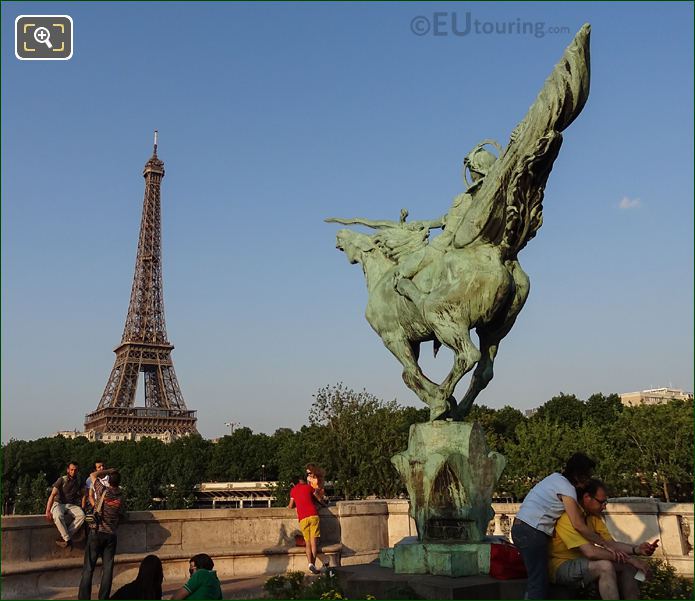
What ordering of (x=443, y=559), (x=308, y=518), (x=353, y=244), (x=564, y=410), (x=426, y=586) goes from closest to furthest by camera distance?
1. (x=426, y=586)
2. (x=443, y=559)
3. (x=353, y=244)
4. (x=308, y=518)
5. (x=564, y=410)

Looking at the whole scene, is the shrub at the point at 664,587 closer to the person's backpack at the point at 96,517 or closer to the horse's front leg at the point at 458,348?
the horse's front leg at the point at 458,348

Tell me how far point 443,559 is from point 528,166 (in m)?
4.11

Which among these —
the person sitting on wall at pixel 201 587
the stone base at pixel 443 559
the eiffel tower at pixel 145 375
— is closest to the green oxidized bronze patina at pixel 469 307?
the stone base at pixel 443 559

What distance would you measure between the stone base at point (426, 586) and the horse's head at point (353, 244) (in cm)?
409

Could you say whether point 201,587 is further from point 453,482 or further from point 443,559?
point 453,482

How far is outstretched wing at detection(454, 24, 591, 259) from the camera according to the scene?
7.51 metres

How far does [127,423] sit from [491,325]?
260ft

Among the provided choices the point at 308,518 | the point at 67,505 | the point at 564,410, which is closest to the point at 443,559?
the point at 308,518

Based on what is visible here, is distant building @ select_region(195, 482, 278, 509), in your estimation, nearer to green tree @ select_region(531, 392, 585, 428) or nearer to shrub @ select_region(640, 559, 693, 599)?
green tree @ select_region(531, 392, 585, 428)

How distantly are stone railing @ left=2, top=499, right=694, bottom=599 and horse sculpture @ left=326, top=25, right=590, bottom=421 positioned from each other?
179 inches

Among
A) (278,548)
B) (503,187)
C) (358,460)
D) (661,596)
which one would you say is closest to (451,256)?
(503,187)

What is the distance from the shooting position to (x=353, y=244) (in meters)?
9.86

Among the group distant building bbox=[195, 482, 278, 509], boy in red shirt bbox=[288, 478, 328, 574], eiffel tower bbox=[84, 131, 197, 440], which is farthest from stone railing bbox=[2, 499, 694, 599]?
eiffel tower bbox=[84, 131, 197, 440]

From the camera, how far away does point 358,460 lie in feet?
125
